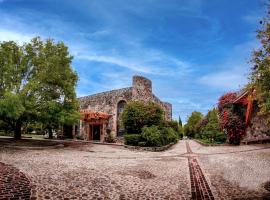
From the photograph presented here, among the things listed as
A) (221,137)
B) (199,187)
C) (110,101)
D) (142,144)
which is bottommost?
(199,187)

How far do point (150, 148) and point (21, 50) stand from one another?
11831mm

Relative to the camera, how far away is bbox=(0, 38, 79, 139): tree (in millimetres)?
15969

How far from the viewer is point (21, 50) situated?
17.8m

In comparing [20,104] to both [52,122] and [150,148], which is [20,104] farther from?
[150,148]

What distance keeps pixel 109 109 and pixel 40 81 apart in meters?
12.4

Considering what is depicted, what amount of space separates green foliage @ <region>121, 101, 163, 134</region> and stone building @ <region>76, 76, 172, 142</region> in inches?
185

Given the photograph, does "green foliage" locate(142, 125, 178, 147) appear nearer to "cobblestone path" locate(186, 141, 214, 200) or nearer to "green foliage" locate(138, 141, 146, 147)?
"green foliage" locate(138, 141, 146, 147)

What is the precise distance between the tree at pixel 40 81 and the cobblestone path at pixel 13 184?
7206 millimetres

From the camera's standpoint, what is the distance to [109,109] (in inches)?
1137

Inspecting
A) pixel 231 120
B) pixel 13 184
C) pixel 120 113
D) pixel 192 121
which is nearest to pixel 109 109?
pixel 120 113

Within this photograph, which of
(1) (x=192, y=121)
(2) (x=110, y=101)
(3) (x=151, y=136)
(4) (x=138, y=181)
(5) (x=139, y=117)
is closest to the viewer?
(4) (x=138, y=181)

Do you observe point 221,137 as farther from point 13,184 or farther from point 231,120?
point 13,184

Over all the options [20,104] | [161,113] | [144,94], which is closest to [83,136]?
[144,94]

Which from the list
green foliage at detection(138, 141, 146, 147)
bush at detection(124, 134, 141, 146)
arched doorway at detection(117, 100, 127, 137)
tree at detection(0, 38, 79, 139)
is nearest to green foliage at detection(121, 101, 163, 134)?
bush at detection(124, 134, 141, 146)
